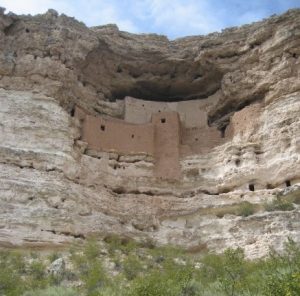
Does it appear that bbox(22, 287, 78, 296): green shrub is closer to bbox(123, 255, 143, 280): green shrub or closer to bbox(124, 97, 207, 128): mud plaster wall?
bbox(123, 255, 143, 280): green shrub

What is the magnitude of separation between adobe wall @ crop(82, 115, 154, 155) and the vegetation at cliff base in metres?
3.54

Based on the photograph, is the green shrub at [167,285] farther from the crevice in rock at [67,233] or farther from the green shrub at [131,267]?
the crevice in rock at [67,233]

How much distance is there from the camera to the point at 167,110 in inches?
818

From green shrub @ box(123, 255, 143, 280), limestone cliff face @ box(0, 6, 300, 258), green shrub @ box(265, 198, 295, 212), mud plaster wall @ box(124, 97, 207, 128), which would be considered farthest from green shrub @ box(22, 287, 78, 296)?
mud plaster wall @ box(124, 97, 207, 128)

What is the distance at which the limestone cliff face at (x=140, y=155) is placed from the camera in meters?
15.3

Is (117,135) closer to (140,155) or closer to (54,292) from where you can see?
(140,155)

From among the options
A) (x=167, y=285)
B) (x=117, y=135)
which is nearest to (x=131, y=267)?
(x=167, y=285)

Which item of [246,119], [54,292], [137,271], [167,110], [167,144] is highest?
[167,110]

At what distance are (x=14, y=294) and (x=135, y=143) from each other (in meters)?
8.41

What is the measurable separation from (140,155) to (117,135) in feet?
3.04

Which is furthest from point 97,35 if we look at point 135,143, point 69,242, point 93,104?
point 69,242

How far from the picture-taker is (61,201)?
51.2 feet

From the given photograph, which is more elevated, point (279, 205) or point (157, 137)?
point (157, 137)

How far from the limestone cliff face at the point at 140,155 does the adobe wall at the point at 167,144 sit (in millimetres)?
294
